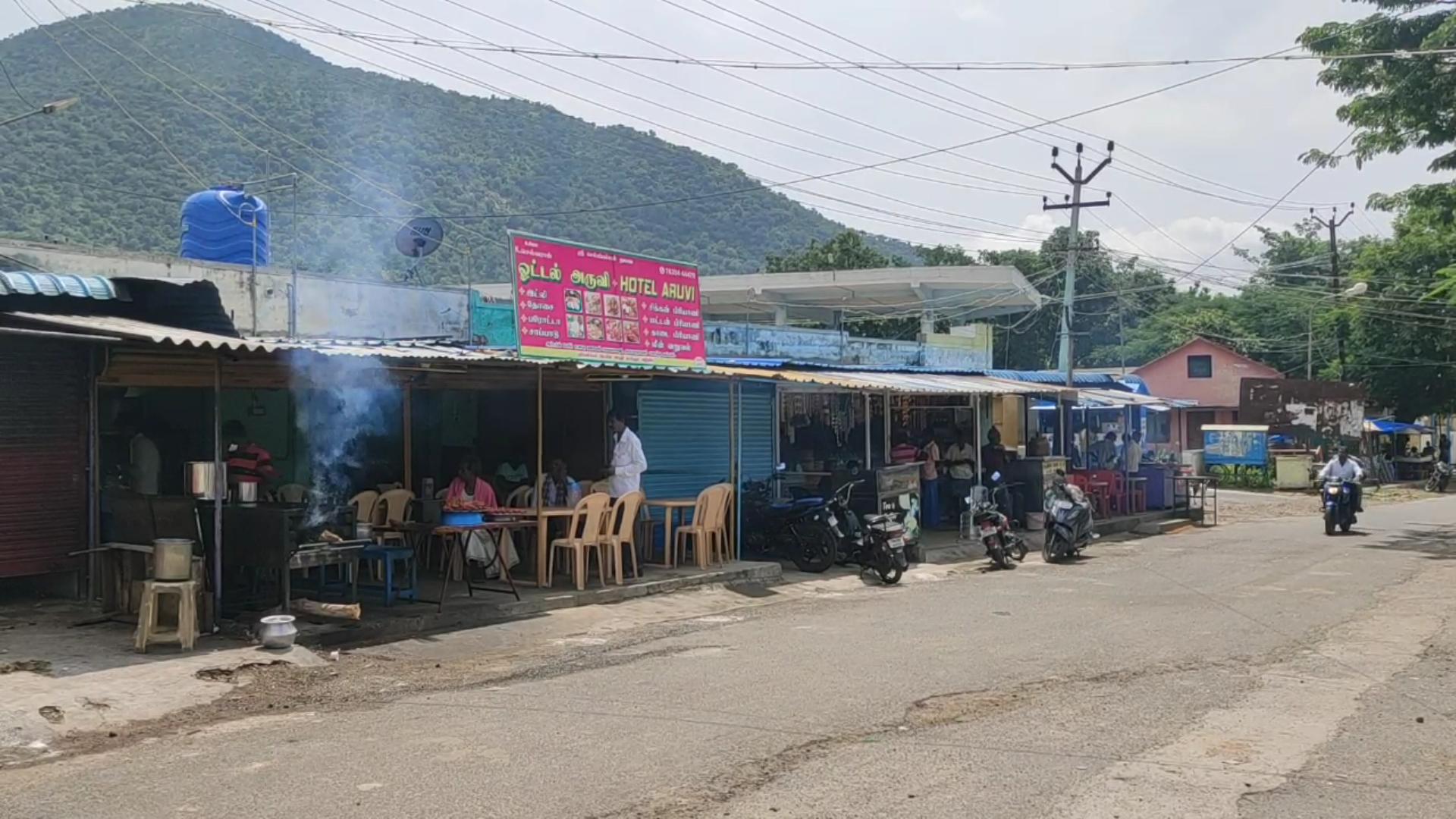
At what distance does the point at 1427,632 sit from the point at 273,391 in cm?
1222

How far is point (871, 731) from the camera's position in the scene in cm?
673

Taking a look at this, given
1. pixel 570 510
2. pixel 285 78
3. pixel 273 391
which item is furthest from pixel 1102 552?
pixel 285 78

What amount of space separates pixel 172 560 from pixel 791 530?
27.7 ft

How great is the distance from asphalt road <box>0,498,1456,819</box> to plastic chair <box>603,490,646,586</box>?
1.84m

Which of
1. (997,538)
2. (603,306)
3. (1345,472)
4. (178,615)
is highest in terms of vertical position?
(603,306)

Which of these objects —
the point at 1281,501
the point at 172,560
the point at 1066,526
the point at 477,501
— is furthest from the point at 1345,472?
the point at 172,560

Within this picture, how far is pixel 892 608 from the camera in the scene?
12.3 meters

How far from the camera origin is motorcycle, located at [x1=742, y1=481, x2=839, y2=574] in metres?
15.4

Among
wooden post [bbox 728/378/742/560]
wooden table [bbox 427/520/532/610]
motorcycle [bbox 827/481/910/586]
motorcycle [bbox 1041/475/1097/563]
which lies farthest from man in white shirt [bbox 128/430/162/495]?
motorcycle [bbox 1041/475/1097/563]

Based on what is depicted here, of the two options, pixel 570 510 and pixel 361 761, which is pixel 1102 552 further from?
pixel 361 761

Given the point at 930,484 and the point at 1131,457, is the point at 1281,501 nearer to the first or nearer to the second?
the point at 1131,457

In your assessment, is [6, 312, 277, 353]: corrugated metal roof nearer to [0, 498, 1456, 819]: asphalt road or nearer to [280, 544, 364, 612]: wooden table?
[280, 544, 364, 612]: wooden table

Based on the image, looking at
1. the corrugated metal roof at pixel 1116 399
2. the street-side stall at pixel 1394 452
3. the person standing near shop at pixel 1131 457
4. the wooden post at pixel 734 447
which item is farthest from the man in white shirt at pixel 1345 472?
the street-side stall at pixel 1394 452

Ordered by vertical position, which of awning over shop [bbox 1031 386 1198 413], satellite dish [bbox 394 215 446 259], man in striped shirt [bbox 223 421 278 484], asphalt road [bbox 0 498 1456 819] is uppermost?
satellite dish [bbox 394 215 446 259]
